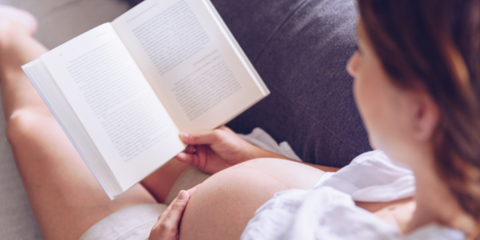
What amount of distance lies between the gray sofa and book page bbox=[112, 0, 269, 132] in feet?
0.37

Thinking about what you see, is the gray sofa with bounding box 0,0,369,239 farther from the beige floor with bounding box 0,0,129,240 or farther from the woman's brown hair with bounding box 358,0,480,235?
the woman's brown hair with bounding box 358,0,480,235

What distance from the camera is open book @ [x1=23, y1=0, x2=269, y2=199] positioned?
2.22 feet

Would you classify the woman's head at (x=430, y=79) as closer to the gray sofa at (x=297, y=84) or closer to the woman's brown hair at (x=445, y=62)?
the woman's brown hair at (x=445, y=62)

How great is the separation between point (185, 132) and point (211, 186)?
19 cm

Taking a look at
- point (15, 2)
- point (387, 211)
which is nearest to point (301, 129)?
point (387, 211)

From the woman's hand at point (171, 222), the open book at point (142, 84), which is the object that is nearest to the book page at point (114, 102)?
the open book at point (142, 84)

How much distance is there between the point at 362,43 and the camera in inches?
13.1

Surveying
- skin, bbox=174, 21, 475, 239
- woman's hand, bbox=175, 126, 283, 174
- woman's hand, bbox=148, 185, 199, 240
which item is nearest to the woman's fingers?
woman's hand, bbox=175, 126, 283, 174

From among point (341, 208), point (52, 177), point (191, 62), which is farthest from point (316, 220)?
point (52, 177)

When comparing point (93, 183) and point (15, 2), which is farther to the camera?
point (15, 2)

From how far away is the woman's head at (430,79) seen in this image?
0.86 ft

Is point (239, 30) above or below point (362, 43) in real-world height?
above

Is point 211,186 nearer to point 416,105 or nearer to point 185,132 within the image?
point 185,132

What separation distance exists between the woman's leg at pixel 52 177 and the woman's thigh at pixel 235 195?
255 millimetres
